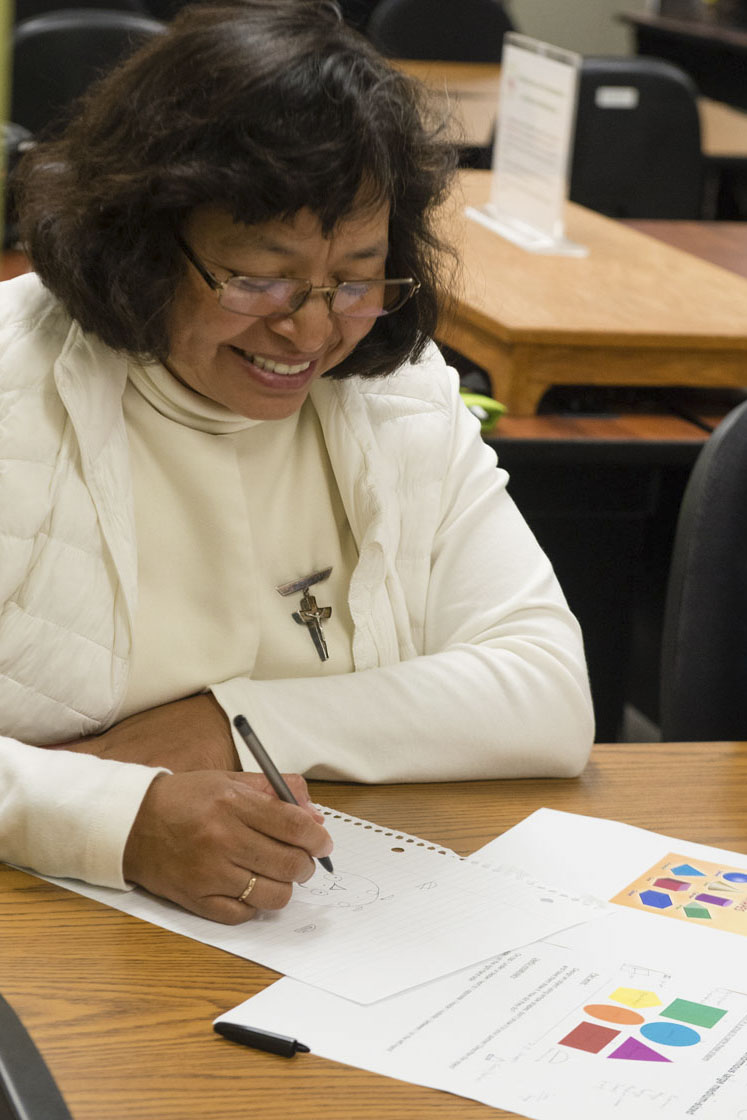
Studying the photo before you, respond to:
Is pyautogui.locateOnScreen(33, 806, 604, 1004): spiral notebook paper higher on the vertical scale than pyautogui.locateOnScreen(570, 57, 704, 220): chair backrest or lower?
lower

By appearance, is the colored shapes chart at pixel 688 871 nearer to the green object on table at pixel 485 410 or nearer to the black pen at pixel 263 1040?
the black pen at pixel 263 1040

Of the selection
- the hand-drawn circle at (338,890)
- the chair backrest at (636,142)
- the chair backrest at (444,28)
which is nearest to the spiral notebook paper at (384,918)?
the hand-drawn circle at (338,890)

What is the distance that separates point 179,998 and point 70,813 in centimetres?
19

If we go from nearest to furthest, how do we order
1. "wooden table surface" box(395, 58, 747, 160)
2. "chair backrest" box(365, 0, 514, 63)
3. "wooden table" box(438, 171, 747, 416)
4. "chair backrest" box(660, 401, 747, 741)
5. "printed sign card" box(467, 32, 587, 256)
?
"chair backrest" box(660, 401, 747, 741) → "wooden table" box(438, 171, 747, 416) → "printed sign card" box(467, 32, 587, 256) → "wooden table surface" box(395, 58, 747, 160) → "chair backrest" box(365, 0, 514, 63)

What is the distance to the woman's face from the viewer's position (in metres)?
1.22

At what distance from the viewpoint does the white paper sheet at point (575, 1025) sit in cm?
87

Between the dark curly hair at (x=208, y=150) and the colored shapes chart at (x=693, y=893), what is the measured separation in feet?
1.89

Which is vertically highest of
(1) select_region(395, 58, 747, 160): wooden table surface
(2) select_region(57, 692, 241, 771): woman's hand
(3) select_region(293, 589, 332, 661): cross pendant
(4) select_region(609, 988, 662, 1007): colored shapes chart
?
(1) select_region(395, 58, 747, 160): wooden table surface

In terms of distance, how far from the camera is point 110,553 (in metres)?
1.26

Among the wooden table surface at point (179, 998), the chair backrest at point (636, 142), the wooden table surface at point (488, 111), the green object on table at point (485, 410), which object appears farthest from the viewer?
the wooden table surface at point (488, 111)

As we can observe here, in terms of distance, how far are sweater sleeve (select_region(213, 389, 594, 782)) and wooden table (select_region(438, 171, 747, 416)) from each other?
0.74 m

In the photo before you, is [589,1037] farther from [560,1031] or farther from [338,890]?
[338,890]

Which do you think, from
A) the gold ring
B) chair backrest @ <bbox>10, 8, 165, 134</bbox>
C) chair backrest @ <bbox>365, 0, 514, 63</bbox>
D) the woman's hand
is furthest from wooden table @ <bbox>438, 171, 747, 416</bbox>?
chair backrest @ <bbox>365, 0, 514, 63</bbox>

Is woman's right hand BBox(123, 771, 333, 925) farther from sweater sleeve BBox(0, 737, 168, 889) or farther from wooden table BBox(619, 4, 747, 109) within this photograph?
wooden table BBox(619, 4, 747, 109)
